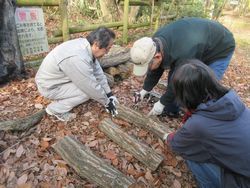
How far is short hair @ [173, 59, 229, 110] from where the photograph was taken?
1959mm

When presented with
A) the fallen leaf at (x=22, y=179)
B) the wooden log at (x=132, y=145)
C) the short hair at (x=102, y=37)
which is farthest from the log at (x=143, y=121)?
the fallen leaf at (x=22, y=179)

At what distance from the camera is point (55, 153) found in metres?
2.94

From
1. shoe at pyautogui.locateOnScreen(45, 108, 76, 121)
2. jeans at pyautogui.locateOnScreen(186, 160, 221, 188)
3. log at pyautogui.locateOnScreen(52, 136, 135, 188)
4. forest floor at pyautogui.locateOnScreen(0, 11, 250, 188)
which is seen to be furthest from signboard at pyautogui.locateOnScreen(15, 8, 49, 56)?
jeans at pyautogui.locateOnScreen(186, 160, 221, 188)

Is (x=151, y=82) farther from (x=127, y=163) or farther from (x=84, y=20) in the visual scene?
(x=84, y=20)

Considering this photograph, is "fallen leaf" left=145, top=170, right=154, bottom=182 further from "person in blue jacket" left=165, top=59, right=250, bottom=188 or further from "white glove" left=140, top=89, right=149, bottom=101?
"white glove" left=140, top=89, right=149, bottom=101

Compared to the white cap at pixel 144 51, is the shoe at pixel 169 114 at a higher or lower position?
lower

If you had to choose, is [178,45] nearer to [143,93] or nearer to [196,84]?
[196,84]

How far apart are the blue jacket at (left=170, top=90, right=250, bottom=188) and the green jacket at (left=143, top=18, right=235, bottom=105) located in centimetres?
98

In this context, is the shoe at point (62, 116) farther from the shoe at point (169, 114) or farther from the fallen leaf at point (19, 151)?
the shoe at point (169, 114)

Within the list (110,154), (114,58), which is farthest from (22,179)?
(114,58)

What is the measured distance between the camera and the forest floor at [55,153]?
8.71ft

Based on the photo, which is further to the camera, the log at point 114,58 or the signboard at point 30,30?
the log at point 114,58

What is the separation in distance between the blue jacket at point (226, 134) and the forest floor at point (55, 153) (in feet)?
2.90

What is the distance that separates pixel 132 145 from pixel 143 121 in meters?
0.47
